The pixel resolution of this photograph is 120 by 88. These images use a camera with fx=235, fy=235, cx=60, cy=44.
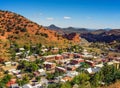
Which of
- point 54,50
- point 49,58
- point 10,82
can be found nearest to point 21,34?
point 54,50

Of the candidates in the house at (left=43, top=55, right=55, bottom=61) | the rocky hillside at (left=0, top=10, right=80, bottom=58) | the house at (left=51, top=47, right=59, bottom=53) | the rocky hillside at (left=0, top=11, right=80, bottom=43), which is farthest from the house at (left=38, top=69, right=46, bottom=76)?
the rocky hillside at (left=0, top=11, right=80, bottom=43)

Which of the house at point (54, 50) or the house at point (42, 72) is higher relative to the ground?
the house at point (54, 50)

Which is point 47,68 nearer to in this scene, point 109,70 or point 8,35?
point 109,70

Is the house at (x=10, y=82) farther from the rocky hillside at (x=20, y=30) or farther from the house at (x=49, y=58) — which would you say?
the rocky hillside at (x=20, y=30)

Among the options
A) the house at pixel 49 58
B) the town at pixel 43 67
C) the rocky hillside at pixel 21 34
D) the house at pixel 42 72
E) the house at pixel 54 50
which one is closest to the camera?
the town at pixel 43 67

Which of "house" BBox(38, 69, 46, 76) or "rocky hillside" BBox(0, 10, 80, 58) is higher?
"rocky hillside" BBox(0, 10, 80, 58)

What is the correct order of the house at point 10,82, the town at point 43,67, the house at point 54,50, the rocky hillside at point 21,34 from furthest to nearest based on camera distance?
the rocky hillside at point 21,34 → the house at point 54,50 → the town at point 43,67 → the house at point 10,82

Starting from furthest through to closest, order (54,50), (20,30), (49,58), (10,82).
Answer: (20,30) < (54,50) < (49,58) < (10,82)

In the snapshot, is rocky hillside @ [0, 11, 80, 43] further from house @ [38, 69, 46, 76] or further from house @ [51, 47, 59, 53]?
house @ [38, 69, 46, 76]

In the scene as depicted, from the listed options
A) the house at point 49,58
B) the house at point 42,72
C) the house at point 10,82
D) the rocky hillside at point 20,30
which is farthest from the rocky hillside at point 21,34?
the house at point 10,82

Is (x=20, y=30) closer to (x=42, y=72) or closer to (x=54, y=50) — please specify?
(x=54, y=50)

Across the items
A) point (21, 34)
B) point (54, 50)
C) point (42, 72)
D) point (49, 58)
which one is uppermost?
point (21, 34)
